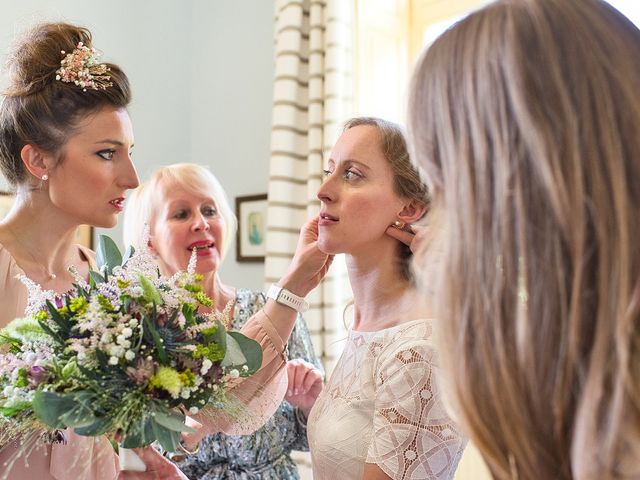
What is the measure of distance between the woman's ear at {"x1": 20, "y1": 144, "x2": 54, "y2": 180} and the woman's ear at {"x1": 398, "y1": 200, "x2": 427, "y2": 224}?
0.91 meters

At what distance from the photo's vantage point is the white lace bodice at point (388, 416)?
1349mm

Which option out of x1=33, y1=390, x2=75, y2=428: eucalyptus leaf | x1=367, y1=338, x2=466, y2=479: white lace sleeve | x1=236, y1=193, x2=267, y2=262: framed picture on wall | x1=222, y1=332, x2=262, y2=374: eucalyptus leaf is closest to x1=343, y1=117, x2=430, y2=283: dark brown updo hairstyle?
x1=367, y1=338, x2=466, y2=479: white lace sleeve

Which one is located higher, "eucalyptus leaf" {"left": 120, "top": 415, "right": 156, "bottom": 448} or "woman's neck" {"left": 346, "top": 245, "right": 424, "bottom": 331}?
"woman's neck" {"left": 346, "top": 245, "right": 424, "bottom": 331}

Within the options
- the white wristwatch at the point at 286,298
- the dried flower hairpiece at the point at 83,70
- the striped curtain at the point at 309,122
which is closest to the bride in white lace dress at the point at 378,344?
the white wristwatch at the point at 286,298

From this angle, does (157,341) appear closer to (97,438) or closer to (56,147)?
(97,438)

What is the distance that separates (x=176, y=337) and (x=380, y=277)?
573 mm

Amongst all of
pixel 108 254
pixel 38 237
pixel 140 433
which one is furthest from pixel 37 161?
pixel 140 433

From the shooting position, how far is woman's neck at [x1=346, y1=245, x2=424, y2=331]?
1669 mm

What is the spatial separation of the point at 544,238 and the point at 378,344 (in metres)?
0.86

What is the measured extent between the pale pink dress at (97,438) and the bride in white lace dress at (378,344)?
17 cm

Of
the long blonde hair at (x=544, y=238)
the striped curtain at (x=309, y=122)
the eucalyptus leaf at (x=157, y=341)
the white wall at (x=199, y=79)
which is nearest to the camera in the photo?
the long blonde hair at (x=544, y=238)

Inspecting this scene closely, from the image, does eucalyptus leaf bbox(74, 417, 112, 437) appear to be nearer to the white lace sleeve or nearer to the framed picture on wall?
the white lace sleeve

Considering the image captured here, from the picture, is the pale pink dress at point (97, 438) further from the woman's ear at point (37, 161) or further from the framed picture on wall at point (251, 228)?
the framed picture on wall at point (251, 228)

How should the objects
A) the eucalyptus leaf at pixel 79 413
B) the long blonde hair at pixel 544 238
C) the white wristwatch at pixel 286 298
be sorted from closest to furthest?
the long blonde hair at pixel 544 238 → the eucalyptus leaf at pixel 79 413 → the white wristwatch at pixel 286 298
